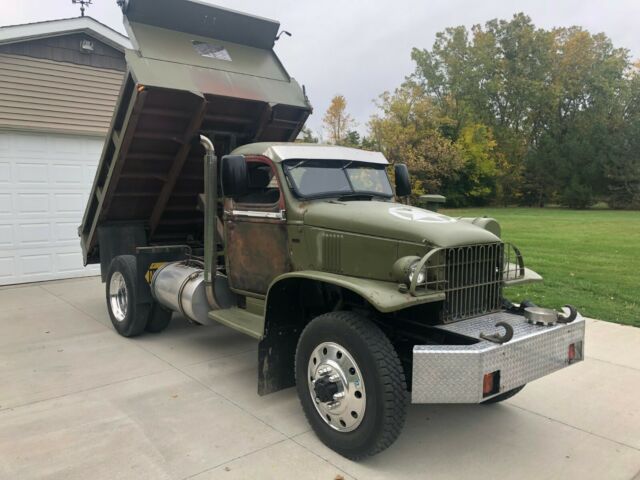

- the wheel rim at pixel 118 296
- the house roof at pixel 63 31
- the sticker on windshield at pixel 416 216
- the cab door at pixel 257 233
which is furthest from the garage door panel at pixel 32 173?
the sticker on windshield at pixel 416 216

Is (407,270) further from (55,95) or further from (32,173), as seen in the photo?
(55,95)

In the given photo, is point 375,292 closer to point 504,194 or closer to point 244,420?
point 244,420

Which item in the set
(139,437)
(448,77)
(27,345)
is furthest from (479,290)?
(448,77)

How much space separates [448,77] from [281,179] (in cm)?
4313

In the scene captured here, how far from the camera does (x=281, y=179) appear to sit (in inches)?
174

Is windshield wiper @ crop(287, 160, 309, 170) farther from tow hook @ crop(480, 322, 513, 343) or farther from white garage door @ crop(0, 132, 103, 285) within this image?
white garage door @ crop(0, 132, 103, 285)

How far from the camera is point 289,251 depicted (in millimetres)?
4355

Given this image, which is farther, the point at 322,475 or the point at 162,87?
the point at 162,87

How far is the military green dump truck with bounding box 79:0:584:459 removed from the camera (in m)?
3.34

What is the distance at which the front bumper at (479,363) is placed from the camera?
3102 mm

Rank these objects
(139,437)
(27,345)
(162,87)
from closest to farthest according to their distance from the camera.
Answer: (139,437), (162,87), (27,345)

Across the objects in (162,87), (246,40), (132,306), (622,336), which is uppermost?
(246,40)

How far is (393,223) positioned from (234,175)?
1.40 metres

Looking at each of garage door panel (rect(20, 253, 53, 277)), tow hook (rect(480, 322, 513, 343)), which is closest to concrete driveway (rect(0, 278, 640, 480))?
tow hook (rect(480, 322, 513, 343))
